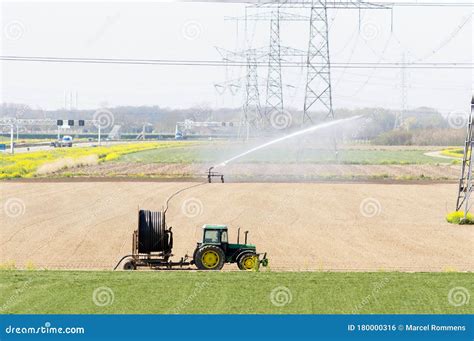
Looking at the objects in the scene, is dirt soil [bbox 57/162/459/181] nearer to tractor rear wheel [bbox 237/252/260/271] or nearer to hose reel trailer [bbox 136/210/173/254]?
hose reel trailer [bbox 136/210/173/254]

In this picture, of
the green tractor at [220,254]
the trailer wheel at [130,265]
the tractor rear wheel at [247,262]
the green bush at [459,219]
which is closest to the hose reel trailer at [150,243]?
the trailer wheel at [130,265]

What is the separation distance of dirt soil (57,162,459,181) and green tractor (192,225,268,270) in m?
33.7

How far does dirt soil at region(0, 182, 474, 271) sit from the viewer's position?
92.8 feet

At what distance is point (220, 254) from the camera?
25.3 meters

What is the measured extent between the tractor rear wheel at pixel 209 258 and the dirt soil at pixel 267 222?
201 centimetres

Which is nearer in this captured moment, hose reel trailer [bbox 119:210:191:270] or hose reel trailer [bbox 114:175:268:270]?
hose reel trailer [bbox 114:175:268:270]

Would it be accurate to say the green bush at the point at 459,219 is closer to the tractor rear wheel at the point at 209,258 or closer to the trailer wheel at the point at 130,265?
the tractor rear wheel at the point at 209,258

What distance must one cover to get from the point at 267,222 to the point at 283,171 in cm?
3011

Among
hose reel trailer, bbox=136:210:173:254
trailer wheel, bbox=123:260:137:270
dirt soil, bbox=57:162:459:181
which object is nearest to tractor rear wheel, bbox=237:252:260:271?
hose reel trailer, bbox=136:210:173:254

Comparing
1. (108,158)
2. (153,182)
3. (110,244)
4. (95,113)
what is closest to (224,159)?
(108,158)

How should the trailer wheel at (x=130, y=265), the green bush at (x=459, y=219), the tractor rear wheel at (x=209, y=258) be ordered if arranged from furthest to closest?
the green bush at (x=459, y=219) → the trailer wheel at (x=130, y=265) → the tractor rear wheel at (x=209, y=258)

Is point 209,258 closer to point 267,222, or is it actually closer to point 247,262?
point 247,262

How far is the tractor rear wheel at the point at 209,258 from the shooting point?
25.2 meters
